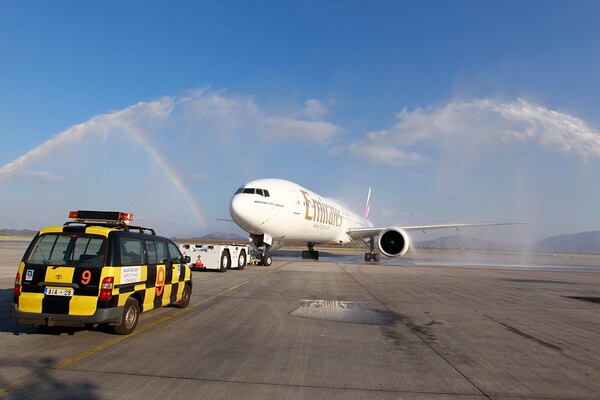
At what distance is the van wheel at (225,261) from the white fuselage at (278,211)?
10.0 ft

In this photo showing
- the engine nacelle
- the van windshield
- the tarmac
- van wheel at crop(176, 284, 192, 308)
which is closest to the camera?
the tarmac

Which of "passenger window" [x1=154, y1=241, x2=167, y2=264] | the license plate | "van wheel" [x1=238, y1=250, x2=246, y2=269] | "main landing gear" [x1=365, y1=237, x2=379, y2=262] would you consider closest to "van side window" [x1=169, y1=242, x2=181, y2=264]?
"passenger window" [x1=154, y1=241, x2=167, y2=264]

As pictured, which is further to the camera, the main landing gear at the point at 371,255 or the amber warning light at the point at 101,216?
the main landing gear at the point at 371,255

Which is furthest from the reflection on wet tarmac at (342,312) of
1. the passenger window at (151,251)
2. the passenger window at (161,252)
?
the passenger window at (151,251)

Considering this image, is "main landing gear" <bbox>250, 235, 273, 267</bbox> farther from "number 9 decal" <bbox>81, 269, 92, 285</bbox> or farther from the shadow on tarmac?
the shadow on tarmac

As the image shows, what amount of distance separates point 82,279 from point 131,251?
994mm

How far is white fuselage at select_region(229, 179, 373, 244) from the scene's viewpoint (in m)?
23.8

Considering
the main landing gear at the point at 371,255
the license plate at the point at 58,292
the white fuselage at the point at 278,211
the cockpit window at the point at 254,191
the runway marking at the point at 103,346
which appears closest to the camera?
the runway marking at the point at 103,346

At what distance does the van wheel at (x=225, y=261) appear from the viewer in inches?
809

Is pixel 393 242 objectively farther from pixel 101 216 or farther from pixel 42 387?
pixel 42 387

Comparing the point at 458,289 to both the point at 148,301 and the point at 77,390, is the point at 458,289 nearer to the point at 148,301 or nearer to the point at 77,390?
the point at 148,301

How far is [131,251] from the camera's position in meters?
7.21

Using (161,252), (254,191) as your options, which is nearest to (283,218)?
(254,191)

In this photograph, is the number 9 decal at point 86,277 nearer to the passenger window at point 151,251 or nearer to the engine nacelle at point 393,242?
the passenger window at point 151,251
